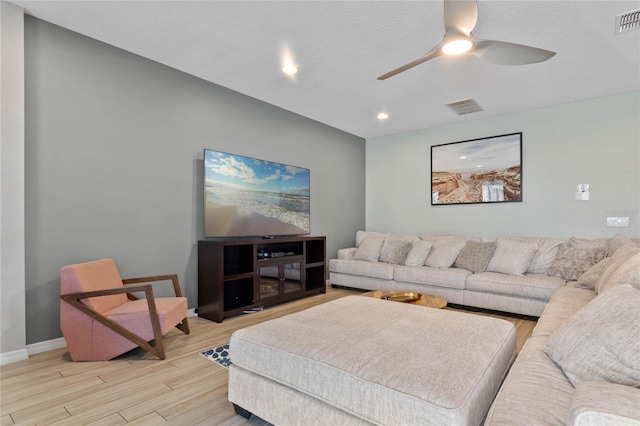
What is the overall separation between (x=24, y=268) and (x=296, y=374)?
7.58ft

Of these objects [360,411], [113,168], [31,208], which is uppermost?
[113,168]

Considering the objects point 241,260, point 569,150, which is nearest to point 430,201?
point 569,150

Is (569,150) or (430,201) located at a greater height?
(569,150)

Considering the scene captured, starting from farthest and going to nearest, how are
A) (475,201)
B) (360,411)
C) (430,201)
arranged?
(430,201)
(475,201)
(360,411)

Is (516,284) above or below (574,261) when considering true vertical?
below

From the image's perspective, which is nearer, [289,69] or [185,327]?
[185,327]

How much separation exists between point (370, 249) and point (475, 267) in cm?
148

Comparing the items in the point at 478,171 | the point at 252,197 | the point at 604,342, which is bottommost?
the point at 604,342

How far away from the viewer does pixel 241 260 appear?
3.75 meters

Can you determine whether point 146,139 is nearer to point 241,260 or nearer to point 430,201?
point 241,260

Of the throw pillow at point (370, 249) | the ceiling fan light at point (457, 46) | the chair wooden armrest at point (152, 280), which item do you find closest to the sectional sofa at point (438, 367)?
the ceiling fan light at point (457, 46)

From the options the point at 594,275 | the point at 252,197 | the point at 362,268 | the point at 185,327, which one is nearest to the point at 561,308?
the point at 594,275

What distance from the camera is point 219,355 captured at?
8.07ft

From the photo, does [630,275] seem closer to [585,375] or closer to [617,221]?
[585,375]
